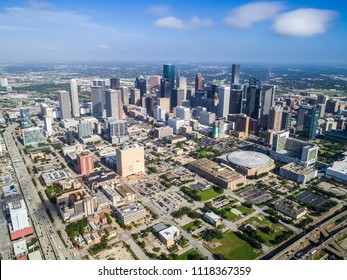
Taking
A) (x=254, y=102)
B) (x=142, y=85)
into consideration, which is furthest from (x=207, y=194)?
(x=142, y=85)

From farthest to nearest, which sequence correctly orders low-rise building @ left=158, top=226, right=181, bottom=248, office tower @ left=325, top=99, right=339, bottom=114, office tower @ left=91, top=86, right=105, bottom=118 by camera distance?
office tower @ left=325, top=99, right=339, bottom=114
office tower @ left=91, top=86, right=105, bottom=118
low-rise building @ left=158, top=226, right=181, bottom=248

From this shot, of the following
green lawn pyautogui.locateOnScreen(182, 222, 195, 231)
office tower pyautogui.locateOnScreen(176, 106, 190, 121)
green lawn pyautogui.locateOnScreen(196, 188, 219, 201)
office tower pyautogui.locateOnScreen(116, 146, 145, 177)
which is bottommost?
green lawn pyautogui.locateOnScreen(182, 222, 195, 231)

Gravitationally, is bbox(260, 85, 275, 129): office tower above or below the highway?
above

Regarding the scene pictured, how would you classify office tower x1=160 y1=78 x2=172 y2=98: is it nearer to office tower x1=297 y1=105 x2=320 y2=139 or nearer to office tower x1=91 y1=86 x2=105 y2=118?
office tower x1=91 y1=86 x2=105 y2=118

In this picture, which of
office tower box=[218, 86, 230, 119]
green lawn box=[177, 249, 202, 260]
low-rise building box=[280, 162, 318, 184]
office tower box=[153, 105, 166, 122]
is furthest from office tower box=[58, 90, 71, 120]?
green lawn box=[177, 249, 202, 260]

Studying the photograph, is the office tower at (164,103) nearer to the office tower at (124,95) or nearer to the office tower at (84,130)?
the office tower at (124,95)

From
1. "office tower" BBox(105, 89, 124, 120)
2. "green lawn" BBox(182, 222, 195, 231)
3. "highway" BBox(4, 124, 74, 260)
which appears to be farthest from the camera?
"office tower" BBox(105, 89, 124, 120)

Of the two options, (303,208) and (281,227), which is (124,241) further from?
(303,208)

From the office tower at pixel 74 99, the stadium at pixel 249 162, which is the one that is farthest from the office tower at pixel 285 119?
the office tower at pixel 74 99
